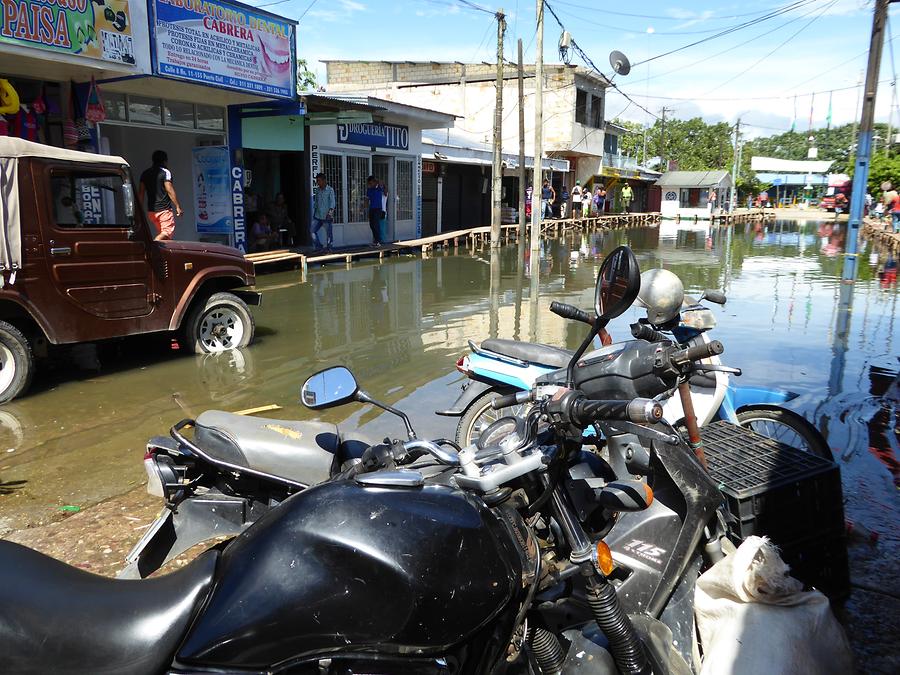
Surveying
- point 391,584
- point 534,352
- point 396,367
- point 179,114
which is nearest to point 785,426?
point 534,352

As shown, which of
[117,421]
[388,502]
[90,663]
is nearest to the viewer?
[90,663]

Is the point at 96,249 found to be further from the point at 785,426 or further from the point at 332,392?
the point at 785,426

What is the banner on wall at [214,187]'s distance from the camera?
48.8 feet

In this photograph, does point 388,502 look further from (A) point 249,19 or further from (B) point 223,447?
(A) point 249,19

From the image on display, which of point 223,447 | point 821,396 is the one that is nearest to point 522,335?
point 821,396

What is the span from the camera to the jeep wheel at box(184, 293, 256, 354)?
25.7 ft

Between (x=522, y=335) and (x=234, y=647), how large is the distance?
7.64 meters

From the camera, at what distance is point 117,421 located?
576 cm

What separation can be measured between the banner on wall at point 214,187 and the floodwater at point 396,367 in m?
1.97

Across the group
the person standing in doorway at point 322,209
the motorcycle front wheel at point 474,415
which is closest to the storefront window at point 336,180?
the person standing in doorway at point 322,209

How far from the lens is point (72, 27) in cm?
991

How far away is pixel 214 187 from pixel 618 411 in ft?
49.2

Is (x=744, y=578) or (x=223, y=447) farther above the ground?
(x=223, y=447)

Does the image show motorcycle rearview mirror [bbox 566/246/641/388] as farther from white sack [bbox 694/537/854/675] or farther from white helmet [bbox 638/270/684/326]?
white helmet [bbox 638/270/684/326]
